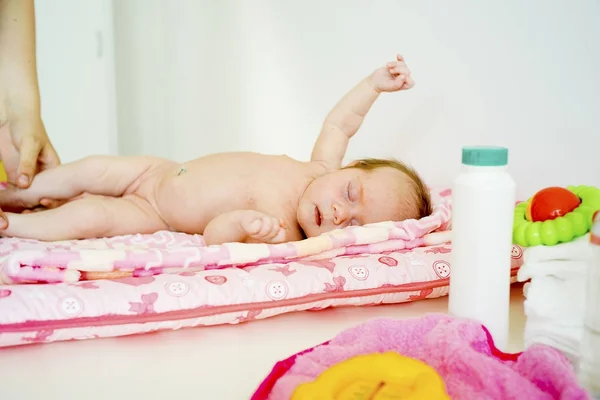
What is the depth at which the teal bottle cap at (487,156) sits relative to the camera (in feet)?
2.22

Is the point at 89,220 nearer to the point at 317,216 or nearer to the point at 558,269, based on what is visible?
the point at 317,216

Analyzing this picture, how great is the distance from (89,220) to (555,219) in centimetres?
103

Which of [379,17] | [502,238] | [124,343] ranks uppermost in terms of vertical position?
[379,17]

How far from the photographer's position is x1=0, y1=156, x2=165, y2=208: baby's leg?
1.45m

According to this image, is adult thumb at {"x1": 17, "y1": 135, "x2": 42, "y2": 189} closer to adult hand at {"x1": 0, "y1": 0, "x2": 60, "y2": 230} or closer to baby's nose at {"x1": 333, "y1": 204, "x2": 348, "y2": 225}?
adult hand at {"x1": 0, "y1": 0, "x2": 60, "y2": 230}

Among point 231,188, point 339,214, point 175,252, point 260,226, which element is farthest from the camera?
point 231,188

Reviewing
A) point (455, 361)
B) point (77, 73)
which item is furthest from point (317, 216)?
point (77, 73)

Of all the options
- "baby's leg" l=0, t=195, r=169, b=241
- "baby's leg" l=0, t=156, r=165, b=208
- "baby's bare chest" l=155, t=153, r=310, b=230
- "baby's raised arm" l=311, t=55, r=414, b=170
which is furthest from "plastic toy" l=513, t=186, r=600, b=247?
"baby's leg" l=0, t=156, r=165, b=208

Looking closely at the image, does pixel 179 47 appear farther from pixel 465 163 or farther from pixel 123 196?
pixel 465 163

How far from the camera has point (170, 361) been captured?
2.54 feet

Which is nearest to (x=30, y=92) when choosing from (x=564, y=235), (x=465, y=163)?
(x=465, y=163)

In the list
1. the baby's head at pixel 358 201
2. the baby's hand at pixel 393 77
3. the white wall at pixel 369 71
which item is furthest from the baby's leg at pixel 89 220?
the white wall at pixel 369 71

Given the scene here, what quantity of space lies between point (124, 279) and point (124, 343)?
0.13m

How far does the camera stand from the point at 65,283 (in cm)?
91
